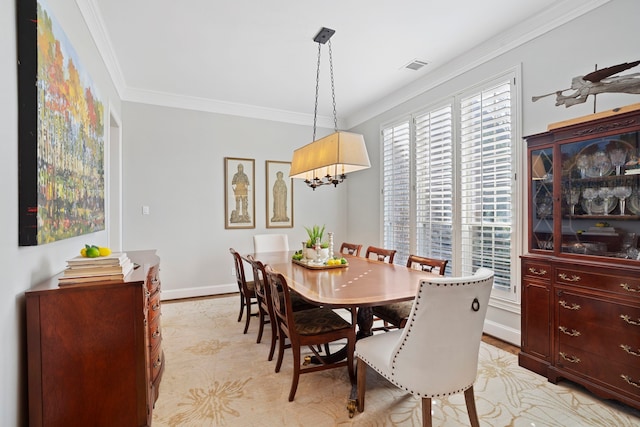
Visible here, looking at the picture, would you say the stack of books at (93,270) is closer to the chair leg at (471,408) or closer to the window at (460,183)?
the chair leg at (471,408)

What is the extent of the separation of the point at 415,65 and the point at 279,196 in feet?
9.26

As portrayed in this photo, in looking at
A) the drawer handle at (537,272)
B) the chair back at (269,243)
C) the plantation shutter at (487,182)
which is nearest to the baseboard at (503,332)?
the plantation shutter at (487,182)

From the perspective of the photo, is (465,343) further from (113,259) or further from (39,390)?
(39,390)

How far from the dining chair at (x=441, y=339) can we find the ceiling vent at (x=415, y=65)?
287 cm

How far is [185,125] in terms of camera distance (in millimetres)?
4738

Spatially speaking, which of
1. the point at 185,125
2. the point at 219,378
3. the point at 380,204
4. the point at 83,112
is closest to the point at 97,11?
the point at 83,112

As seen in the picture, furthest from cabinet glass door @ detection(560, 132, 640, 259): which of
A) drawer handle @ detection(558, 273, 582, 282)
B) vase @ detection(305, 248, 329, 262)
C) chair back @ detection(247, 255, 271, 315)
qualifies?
chair back @ detection(247, 255, 271, 315)

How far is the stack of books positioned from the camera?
1.53 meters

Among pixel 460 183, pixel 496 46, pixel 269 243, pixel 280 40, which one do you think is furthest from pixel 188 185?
pixel 496 46

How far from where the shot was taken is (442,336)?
153 centimetres

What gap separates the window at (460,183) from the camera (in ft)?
10.3

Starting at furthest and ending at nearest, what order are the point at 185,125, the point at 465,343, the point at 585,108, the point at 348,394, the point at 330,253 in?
1. the point at 185,125
2. the point at 330,253
3. the point at 585,108
4. the point at 348,394
5. the point at 465,343

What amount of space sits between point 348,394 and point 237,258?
1.71m

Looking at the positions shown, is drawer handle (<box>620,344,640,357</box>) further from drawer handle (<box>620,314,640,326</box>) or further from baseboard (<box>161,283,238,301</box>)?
baseboard (<box>161,283,238,301</box>)
